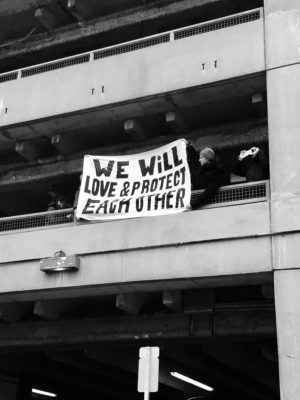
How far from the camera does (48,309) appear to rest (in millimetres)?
13922

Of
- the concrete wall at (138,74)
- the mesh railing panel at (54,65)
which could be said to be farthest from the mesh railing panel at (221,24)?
the mesh railing panel at (54,65)

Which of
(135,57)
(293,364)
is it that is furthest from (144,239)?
(135,57)

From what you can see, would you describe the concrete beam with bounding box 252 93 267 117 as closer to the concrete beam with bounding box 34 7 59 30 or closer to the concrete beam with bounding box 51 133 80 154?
the concrete beam with bounding box 51 133 80 154

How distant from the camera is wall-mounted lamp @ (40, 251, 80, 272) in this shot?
1247 cm

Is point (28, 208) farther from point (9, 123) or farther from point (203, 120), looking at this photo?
point (203, 120)

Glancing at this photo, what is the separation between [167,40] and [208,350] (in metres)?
7.80

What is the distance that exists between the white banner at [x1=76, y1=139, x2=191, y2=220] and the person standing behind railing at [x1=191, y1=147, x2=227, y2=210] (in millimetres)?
284

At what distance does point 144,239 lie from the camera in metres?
12.2

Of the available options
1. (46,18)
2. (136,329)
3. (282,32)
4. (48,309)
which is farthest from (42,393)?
(282,32)

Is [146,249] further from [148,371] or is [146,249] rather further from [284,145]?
[284,145]

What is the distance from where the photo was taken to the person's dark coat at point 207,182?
39.8 ft

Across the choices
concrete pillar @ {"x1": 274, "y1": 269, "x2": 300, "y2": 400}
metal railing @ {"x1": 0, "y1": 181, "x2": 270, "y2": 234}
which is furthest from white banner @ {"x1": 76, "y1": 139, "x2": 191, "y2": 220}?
concrete pillar @ {"x1": 274, "y1": 269, "x2": 300, "y2": 400}

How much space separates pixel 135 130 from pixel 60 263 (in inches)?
158

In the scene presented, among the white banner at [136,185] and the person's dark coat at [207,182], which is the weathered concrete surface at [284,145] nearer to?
the person's dark coat at [207,182]
